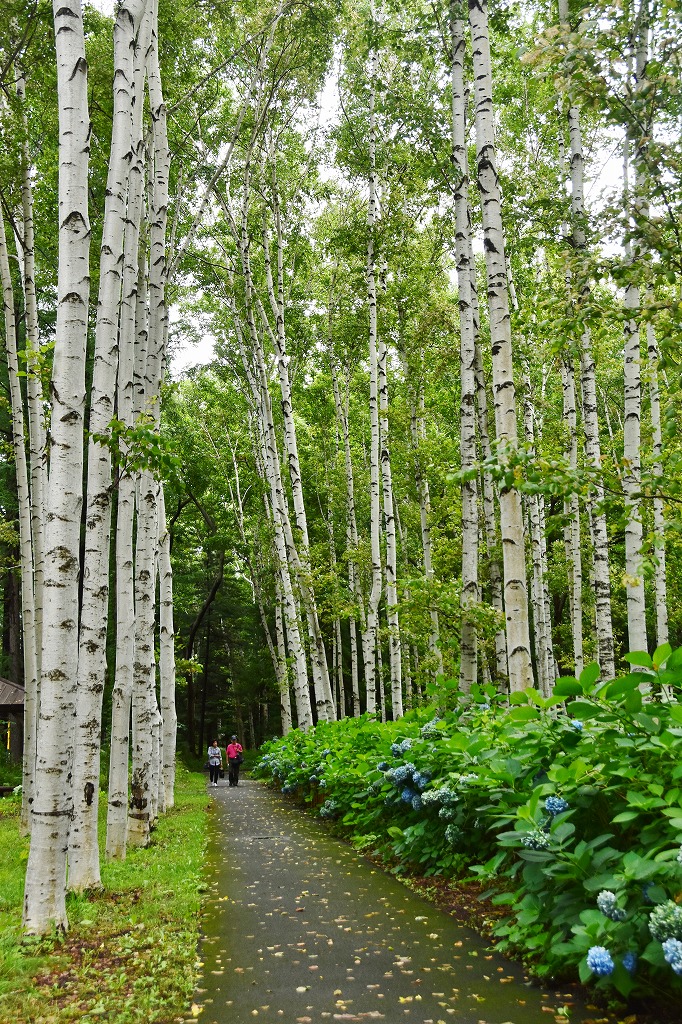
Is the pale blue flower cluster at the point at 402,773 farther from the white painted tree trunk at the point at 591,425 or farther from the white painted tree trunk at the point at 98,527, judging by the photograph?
the white painted tree trunk at the point at 591,425

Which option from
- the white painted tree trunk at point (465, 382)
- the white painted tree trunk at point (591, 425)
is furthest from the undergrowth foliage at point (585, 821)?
the white painted tree trunk at point (591, 425)

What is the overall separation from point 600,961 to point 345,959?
1886mm

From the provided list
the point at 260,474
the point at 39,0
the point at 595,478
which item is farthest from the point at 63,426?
the point at 260,474

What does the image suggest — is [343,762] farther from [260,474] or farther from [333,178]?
[260,474]

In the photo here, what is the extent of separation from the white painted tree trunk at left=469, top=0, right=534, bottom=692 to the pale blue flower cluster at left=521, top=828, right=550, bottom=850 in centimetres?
Answer: 257

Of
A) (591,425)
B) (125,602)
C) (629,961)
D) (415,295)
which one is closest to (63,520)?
(125,602)

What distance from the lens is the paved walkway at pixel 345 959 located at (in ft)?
A: 10.3

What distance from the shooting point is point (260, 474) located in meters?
24.7

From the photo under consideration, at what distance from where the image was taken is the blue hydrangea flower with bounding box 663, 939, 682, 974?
2242mm

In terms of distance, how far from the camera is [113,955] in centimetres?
400

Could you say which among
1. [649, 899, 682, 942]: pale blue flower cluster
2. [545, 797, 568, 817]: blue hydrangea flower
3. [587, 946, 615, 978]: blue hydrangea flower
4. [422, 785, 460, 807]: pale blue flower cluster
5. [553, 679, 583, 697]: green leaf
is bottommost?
[587, 946, 615, 978]: blue hydrangea flower

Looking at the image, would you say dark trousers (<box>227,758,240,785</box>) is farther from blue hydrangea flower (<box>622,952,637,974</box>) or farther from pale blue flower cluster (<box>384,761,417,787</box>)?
blue hydrangea flower (<box>622,952,637,974</box>)

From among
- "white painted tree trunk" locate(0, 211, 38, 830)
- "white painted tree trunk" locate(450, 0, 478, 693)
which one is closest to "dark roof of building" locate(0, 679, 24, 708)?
"white painted tree trunk" locate(0, 211, 38, 830)

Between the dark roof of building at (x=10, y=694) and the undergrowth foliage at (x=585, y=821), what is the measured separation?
1568cm
